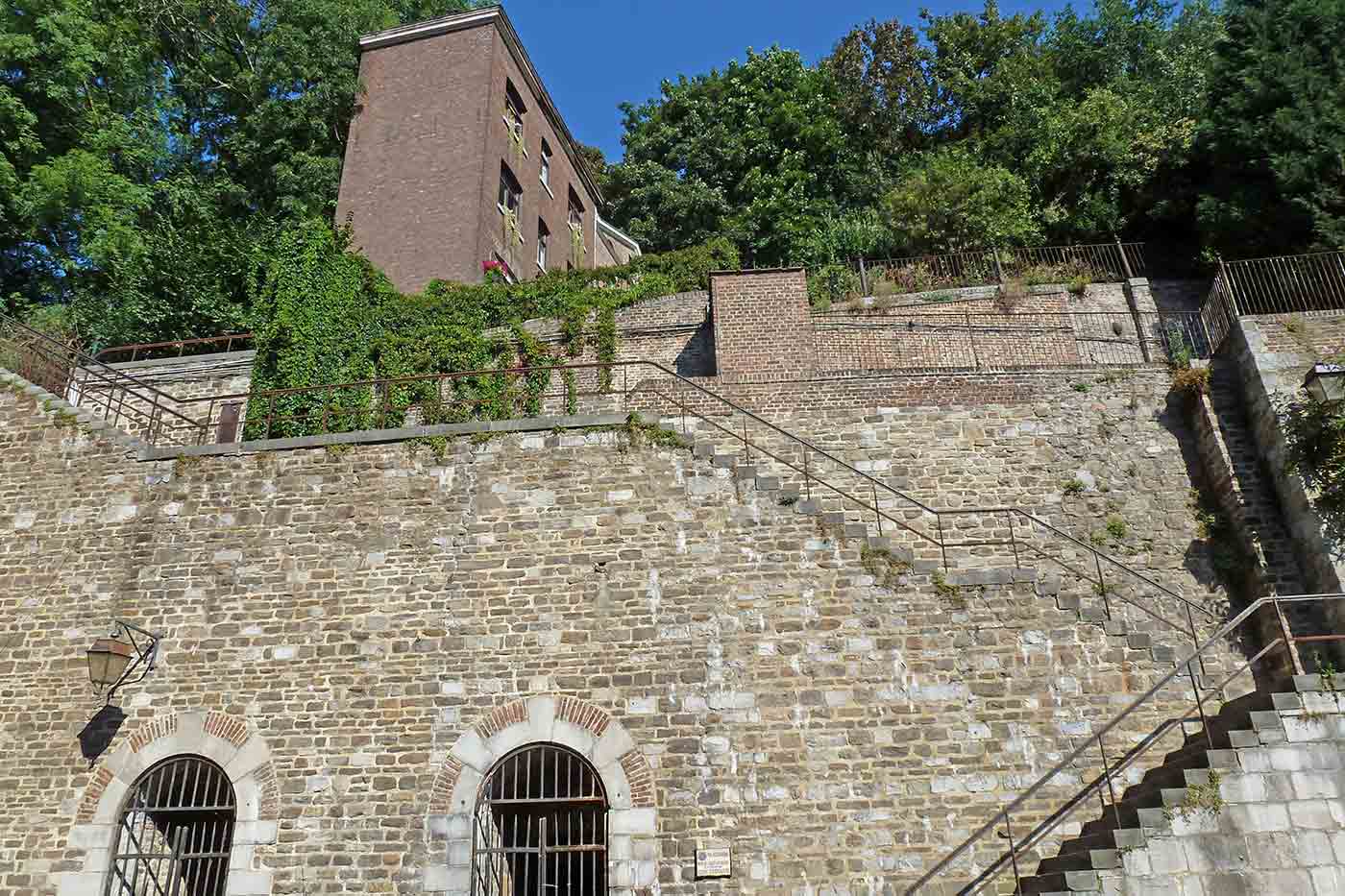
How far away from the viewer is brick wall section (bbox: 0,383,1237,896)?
9.77 metres

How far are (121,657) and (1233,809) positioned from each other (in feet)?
35.7

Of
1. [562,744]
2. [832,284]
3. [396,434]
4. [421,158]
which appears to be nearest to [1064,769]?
[562,744]

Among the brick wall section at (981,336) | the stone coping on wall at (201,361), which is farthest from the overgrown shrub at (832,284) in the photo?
→ the stone coping on wall at (201,361)

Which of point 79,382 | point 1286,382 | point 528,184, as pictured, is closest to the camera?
point 1286,382

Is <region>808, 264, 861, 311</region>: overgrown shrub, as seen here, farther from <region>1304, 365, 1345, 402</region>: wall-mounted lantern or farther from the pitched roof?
the pitched roof

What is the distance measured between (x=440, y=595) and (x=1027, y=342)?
11165 millimetres

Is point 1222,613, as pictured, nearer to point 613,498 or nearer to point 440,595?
point 613,498

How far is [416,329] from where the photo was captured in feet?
60.9

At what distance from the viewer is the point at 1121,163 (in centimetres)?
2075

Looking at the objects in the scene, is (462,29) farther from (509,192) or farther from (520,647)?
(520,647)

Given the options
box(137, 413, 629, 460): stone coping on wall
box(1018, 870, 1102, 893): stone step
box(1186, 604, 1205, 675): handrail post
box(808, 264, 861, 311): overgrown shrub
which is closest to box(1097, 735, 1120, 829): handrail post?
box(1018, 870, 1102, 893): stone step

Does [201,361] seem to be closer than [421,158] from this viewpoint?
Yes

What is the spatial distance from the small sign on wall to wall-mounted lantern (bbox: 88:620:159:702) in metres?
6.35

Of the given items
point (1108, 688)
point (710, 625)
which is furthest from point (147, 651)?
point (1108, 688)
